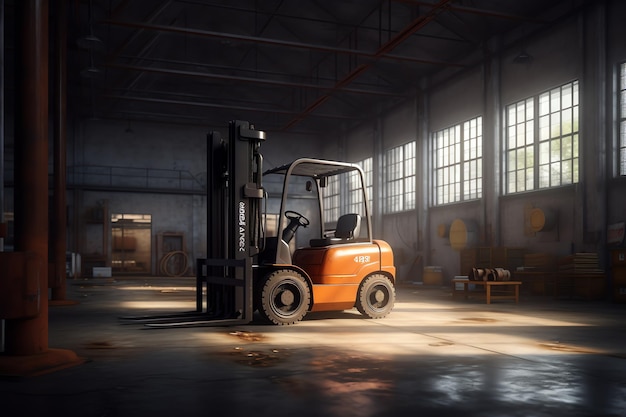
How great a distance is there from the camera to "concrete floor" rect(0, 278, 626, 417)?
156 inches

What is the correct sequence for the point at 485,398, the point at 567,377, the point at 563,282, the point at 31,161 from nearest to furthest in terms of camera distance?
the point at 485,398 < the point at 567,377 < the point at 31,161 < the point at 563,282

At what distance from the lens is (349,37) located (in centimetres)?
2081

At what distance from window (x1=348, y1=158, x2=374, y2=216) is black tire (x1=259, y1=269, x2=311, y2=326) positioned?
703 inches

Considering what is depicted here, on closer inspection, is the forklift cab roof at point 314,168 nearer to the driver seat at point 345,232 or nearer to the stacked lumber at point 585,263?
the driver seat at point 345,232

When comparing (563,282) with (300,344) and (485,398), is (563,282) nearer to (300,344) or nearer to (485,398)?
(300,344)

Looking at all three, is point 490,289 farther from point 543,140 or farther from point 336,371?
point 336,371

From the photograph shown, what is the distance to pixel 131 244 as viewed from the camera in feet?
97.5

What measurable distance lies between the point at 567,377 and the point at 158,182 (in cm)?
2775

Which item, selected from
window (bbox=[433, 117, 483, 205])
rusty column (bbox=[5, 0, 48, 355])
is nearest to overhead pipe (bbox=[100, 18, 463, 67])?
window (bbox=[433, 117, 483, 205])

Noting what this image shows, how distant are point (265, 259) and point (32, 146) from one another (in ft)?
13.6

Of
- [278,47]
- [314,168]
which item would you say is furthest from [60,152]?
[278,47]

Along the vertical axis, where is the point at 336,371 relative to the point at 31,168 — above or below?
below

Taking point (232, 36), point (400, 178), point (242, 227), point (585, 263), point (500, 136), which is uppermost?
point (232, 36)

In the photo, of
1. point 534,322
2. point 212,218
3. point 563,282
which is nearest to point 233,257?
point 212,218
